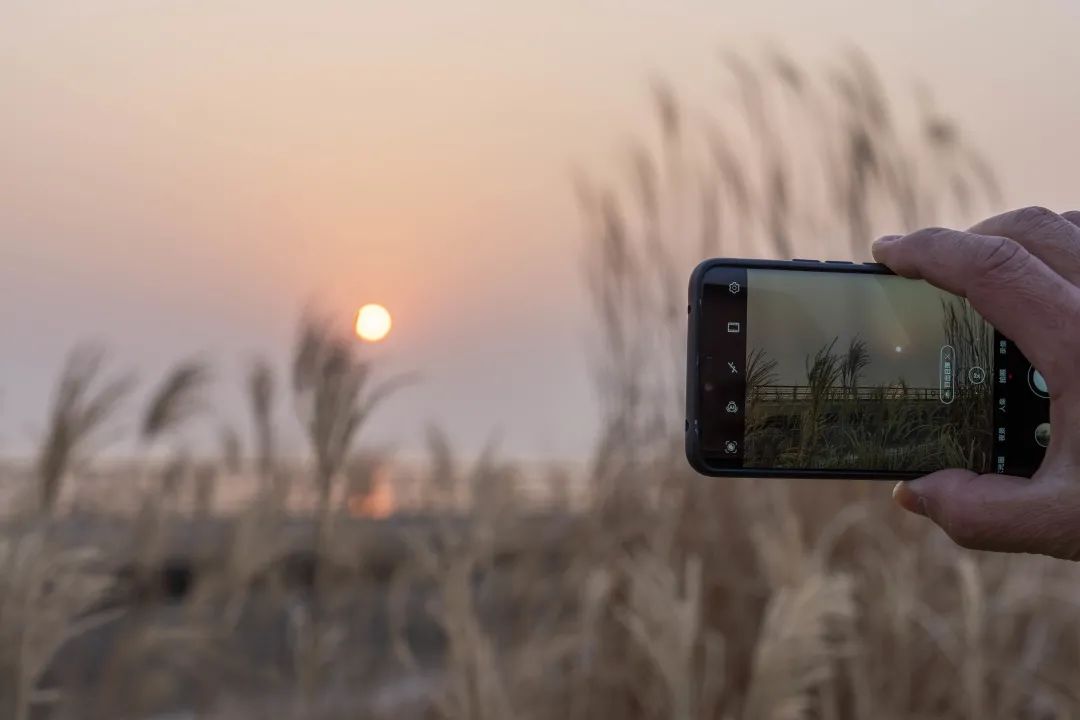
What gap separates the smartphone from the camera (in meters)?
1.12

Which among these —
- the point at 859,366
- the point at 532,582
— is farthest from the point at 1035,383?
the point at 532,582

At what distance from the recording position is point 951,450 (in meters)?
1.11

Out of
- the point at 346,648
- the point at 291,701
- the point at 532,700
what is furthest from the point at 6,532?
the point at 532,700

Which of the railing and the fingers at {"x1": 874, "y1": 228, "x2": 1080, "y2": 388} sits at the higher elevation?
the fingers at {"x1": 874, "y1": 228, "x2": 1080, "y2": 388}

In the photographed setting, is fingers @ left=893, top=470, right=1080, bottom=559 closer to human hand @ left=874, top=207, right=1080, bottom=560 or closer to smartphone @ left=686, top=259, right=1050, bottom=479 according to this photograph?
human hand @ left=874, top=207, right=1080, bottom=560

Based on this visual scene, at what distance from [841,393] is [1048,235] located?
0.25 m

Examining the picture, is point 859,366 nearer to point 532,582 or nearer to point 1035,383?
point 1035,383

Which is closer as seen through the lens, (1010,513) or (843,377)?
(1010,513)

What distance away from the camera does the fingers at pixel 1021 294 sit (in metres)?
0.93

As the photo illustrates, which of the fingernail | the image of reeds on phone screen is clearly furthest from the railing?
the fingernail

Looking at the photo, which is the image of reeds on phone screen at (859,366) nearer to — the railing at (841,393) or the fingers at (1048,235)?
the railing at (841,393)

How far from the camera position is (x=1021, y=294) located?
93cm

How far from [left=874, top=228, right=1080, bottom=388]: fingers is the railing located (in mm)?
204

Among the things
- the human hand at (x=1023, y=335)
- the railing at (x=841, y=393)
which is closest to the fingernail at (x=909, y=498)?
the human hand at (x=1023, y=335)
